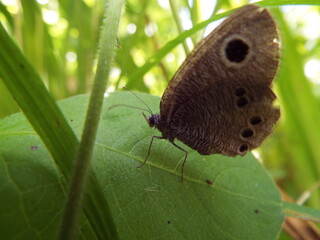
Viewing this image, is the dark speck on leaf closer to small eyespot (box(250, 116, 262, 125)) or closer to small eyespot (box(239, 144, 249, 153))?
small eyespot (box(239, 144, 249, 153))

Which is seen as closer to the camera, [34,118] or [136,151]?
[34,118]

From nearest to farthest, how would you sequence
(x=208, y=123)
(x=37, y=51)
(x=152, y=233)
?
(x=152, y=233), (x=208, y=123), (x=37, y=51)

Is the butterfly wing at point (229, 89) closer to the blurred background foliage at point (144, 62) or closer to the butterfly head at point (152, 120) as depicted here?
the butterfly head at point (152, 120)

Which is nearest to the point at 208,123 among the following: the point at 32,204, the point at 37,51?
the point at 32,204

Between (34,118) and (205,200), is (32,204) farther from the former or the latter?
(205,200)

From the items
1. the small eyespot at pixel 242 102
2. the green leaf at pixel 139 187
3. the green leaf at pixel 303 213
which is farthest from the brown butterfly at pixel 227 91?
the green leaf at pixel 303 213

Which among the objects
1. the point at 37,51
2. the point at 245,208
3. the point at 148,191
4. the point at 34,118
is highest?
the point at 37,51
